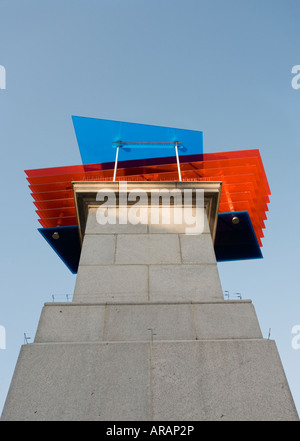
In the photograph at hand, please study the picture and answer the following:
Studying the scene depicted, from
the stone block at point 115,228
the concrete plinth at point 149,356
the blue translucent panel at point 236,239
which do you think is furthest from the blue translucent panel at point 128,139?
the concrete plinth at point 149,356

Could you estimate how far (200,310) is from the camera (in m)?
7.84

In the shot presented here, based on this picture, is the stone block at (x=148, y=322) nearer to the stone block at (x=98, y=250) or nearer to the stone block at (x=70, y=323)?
the stone block at (x=70, y=323)

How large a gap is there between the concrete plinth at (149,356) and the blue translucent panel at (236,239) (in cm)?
752

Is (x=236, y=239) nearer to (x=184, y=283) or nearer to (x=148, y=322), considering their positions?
(x=184, y=283)

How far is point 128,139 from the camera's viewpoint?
16312 mm

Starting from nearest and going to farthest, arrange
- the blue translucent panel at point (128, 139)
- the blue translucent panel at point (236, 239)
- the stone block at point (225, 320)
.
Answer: the stone block at point (225, 320) → the blue translucent panel at point (128, 139) → the blue translucent panel at point (236, 239)

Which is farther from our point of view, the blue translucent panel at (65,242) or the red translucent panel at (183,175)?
the blue translucent panel at (65,242)

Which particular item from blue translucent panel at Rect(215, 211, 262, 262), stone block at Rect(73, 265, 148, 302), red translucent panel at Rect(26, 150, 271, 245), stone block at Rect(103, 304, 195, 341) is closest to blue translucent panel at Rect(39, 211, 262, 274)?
blue translucent panel at Rect(215, 211, 262, 262)

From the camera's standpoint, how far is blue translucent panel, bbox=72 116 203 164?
634 inches

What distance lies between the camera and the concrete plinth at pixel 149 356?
621 cm

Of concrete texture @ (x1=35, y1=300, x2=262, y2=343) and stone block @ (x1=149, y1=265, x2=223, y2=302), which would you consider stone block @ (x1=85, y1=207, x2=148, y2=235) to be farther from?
concrete texture @ (x1=35, y1=300, x2=262, y2=343)

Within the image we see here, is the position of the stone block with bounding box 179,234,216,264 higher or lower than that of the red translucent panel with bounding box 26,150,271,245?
lower

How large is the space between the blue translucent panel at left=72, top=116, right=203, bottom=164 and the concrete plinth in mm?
8454

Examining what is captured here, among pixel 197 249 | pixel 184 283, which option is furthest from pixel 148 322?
pixel 197 249
